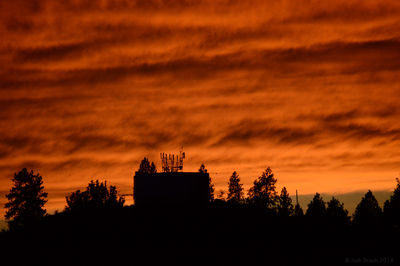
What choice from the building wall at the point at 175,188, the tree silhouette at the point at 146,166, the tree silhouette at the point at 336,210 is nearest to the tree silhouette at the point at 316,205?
the tree silhouette at the point at 336,210

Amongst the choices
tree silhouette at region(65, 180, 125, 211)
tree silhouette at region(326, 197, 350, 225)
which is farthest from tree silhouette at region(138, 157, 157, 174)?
tree silhouette at region(326, 197, 350, 225)

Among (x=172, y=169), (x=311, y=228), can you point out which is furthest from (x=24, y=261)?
(x=311, y=228)

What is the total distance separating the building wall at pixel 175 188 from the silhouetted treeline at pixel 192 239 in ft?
5.58

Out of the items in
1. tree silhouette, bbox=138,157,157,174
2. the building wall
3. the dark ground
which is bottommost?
the dark ground

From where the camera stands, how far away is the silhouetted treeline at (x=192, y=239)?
3575 centimetres

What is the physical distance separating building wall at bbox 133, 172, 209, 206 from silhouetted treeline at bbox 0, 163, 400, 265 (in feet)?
5.58

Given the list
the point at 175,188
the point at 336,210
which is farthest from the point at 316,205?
the point at 175,188

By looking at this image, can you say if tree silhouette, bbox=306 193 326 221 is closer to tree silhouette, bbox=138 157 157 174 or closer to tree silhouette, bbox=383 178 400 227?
tree silhouette, bbox=383 178 400 227

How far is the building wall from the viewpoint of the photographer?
155 ft

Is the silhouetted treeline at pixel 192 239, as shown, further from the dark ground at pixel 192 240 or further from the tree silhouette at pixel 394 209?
the tree silhouette at pixel 394 209

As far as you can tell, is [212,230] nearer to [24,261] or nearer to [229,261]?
[229,261]

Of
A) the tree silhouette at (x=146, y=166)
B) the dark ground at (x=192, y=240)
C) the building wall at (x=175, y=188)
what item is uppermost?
the tree silhouette at (x=146, y=166)

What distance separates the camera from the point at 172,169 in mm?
49812

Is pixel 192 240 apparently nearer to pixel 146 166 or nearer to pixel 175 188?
pixel 175 188
